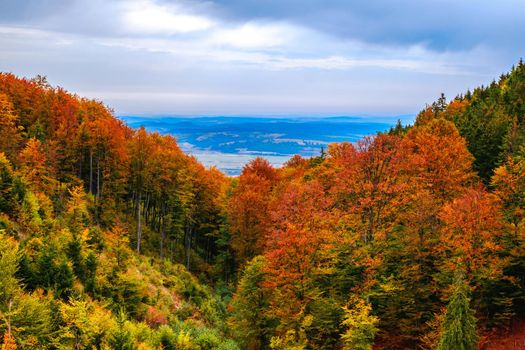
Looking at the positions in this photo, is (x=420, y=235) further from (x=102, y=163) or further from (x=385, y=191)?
(x=102, y=163)

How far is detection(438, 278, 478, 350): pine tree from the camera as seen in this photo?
20.3 m

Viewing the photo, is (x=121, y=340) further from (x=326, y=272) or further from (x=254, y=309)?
(x=326, y=272)

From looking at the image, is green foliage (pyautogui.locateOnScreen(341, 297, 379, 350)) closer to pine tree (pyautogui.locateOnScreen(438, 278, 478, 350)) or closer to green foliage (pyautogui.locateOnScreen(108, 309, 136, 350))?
pine tree (pyautogui.locateOnScreen(438, 278, 478, 350))

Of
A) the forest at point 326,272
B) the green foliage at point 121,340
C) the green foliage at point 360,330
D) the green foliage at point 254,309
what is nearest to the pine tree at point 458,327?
the forest at point 326,272

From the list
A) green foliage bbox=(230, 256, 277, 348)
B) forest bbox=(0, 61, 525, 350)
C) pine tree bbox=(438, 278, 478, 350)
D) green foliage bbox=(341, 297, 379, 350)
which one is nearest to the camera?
pine tree bbox=(438, 278, 478, 350)

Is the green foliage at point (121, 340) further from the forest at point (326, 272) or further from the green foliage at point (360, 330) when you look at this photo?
the green foliage at point (360, 330)

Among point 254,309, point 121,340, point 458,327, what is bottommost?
point 254,309

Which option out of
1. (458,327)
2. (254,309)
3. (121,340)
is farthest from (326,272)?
(121,340)

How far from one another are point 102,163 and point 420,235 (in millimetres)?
38862

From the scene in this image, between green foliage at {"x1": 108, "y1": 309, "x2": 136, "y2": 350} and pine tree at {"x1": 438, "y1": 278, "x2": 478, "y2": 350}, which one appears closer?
green foliage at {"x1": 108, "y1": 309, "x2": 136, "y2": 350}

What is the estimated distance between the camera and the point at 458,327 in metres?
20.2

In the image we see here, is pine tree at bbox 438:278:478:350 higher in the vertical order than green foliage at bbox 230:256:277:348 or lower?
higher

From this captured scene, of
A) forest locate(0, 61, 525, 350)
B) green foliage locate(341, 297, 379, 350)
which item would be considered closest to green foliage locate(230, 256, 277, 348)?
forest locate(0, 61, 525, 350)

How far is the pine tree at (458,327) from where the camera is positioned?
2030cm
